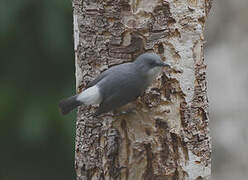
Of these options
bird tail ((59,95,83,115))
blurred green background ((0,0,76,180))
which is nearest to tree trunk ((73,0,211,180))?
bird tail ((59,95,83,115))

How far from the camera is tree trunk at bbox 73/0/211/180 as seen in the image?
2543mm

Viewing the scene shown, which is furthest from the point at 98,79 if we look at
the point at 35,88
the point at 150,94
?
the point at 35,88

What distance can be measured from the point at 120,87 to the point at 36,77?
218cm

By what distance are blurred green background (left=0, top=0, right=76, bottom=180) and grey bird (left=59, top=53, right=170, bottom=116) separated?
1893mm

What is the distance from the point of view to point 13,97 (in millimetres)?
4328

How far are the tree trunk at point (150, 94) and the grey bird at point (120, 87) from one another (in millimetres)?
162

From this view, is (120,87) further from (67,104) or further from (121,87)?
(67,104)

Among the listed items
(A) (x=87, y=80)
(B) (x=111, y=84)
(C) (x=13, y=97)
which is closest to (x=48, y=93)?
(C) (x=13, y=97)

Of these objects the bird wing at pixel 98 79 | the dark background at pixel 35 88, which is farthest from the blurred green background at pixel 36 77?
the bird wing at pixel 98 79

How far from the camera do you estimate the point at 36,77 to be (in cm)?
444

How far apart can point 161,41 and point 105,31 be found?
0.87ft

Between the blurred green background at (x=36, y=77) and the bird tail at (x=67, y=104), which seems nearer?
the bird tail at (x=67, y=104)

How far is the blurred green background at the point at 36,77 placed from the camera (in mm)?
4254

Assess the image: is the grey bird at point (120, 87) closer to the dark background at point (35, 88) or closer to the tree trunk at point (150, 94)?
the tree trunk at point (150, 94)
